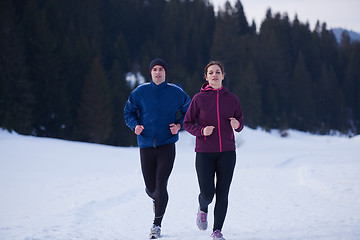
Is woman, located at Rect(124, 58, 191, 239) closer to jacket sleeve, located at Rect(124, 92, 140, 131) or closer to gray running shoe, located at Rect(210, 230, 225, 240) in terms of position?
jacket sleeve, located at Rect(124, 92, 140, 131)

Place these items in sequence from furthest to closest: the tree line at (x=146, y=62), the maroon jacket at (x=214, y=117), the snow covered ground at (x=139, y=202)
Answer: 1. the tree line at (x=146, y=62)
2. the snow covered ground at (x=139, y=202)
3. the maroon jacket at (x=214, y=117)

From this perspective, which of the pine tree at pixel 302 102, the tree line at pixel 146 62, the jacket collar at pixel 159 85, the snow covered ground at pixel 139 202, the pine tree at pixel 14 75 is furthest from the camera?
the pine tree at pixel 302 102

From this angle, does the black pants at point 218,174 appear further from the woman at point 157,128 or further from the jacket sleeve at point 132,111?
the jacket sleeve at point 132,111

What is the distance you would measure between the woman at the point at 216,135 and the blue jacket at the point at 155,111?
1.31 ft

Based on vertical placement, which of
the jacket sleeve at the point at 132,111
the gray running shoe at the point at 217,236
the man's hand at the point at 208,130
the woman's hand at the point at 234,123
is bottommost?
the gray running shoe at the point at 217,236

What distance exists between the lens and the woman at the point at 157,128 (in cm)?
399

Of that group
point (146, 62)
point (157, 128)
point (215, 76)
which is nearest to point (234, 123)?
point (215, 76)

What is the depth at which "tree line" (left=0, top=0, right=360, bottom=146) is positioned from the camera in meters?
28.2

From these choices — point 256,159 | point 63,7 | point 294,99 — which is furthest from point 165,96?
point 294,99

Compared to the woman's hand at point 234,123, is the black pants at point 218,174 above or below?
below

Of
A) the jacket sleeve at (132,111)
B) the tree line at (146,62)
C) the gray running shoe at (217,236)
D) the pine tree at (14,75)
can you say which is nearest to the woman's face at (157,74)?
the jacket sleeve at (132,111)

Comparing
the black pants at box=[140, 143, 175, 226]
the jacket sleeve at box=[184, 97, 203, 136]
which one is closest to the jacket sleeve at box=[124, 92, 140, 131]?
the black pants at box=[140, 143, 175, 226]

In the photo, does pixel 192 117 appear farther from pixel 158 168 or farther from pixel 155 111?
pixel 158 168

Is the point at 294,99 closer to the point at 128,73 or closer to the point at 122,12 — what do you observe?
the point at 128,73
